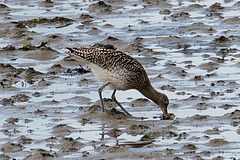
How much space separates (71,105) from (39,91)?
3.59ft

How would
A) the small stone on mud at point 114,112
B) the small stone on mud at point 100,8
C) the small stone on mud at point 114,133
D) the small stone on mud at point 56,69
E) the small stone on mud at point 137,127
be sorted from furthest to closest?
the small stone on mud at point 100,8 < the small stone on mud at point 56,69 < the small stone on mud at point 114,112 < the small stone on mud at point 137,127 < the small stone on mud at point 114,133

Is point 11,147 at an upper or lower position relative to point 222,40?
lower

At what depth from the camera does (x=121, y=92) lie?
15.1 m

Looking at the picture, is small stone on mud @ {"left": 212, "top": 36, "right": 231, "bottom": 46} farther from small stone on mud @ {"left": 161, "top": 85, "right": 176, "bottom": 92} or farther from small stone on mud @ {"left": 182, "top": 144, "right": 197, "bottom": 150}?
small stone on mud @ {"left": 182, "top": 144, "right": 197, "bottom": 150}

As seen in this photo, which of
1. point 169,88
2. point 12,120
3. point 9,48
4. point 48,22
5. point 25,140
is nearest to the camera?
point 25,140

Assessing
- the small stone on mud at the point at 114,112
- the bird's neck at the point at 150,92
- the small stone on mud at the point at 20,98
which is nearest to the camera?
the small stone on mud at the point at 114,112

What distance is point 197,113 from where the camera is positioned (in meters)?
13.2

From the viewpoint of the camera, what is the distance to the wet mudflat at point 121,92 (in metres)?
11.5

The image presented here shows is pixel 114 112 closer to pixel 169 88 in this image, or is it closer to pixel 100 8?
pixel 169 88

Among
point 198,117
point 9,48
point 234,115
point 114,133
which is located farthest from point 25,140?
point 9,48

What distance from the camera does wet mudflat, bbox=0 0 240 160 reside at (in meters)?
11.5

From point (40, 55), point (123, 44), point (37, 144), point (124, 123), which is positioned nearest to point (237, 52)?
point (123, 44)

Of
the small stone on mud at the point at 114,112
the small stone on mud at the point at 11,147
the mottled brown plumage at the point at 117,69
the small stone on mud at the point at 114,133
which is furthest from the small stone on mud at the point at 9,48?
the small stone on mud at the point at 11,147

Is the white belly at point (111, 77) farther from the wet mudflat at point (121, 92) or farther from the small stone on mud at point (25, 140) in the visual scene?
the small stone on mud at point (25, 140)
